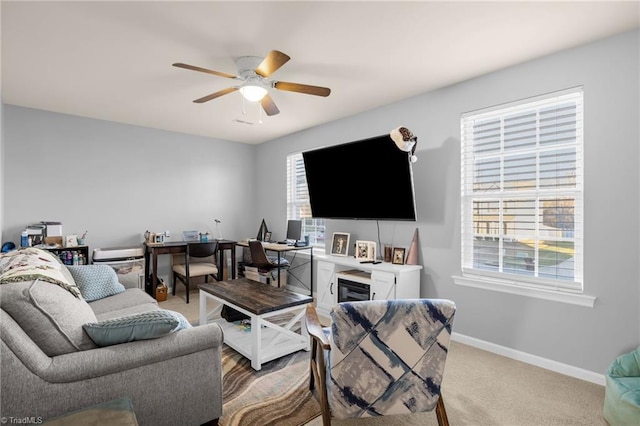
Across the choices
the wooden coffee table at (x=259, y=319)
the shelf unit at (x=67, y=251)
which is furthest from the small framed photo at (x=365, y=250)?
the shelf unit at (x=67, y=251)

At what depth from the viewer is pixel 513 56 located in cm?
270

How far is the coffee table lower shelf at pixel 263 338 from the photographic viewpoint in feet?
8.61

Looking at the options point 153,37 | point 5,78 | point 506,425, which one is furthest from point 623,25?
point 5,78

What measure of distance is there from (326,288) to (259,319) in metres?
1.63

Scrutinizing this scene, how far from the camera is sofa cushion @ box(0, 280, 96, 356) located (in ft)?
4.89

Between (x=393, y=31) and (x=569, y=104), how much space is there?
156 centimetres

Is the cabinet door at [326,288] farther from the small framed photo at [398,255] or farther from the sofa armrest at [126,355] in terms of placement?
the sofa armrest at [126,355]

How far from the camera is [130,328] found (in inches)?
66.5

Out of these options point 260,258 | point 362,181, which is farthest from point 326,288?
point 362,181

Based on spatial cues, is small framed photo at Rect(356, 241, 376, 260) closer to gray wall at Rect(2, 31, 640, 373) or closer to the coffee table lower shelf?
gray wall at Rect(2, 31, 640, 373)

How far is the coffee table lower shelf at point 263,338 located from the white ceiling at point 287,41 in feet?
6.91

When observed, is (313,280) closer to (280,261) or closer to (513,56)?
(280,261)

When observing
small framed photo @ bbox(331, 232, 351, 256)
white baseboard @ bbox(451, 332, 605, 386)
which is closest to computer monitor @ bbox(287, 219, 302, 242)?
small framed photo @ bbox(331, 232, 351, 256)

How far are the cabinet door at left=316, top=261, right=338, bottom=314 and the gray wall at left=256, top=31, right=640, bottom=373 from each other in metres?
1.07
